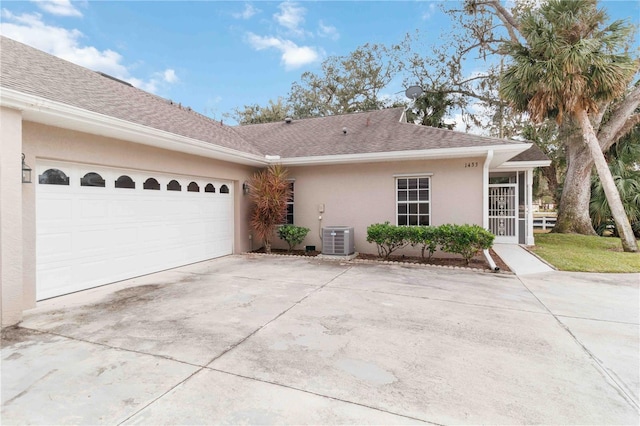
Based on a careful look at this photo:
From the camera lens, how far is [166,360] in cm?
324

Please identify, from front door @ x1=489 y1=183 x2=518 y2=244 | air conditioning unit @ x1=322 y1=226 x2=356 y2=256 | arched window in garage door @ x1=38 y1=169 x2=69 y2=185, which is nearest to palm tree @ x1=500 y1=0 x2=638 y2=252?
front door @ x1=489 y1=183 x2=518 y2=244

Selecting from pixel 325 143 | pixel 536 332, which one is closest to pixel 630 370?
pixel 536 332

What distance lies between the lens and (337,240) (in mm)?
9453

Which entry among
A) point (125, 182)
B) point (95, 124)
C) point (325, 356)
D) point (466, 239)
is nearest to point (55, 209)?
point (125, 182)

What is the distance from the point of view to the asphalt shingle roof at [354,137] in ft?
29.4

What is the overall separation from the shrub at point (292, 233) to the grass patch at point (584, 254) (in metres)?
7.21

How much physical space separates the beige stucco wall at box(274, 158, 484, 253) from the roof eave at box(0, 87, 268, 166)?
11.3 ft

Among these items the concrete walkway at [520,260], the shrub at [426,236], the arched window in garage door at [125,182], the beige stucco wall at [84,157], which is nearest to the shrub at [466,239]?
the shrub at [426,236]

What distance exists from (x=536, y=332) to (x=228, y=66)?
17241 millimetres

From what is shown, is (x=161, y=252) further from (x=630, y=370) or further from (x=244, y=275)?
(x=630, y=370)

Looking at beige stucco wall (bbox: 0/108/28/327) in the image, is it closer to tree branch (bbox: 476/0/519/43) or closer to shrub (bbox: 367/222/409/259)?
shrub (bbox: 367/222/409/259)

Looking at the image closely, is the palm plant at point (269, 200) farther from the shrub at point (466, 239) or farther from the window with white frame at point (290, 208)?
the shrub at point (466, 239)

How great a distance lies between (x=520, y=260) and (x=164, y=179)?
10.0 metres

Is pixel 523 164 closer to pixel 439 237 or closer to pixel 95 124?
pixel 439 237
